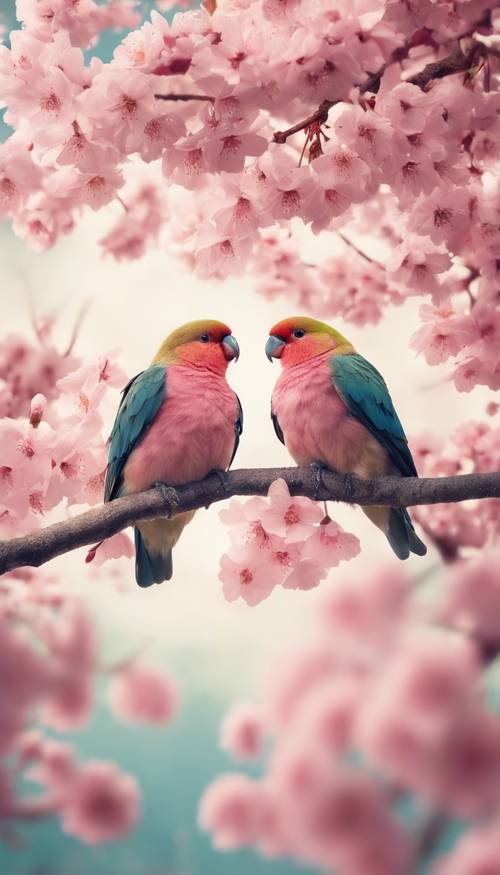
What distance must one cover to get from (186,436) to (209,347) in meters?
0.24

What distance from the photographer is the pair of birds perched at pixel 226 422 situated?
135 cm

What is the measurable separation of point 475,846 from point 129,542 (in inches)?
28.0

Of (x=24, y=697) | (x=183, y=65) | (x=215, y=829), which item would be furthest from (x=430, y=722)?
(x=183, y=65)

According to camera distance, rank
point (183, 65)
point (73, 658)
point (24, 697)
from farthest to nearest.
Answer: point (73, 658), point (24, 697), point (183, 65)

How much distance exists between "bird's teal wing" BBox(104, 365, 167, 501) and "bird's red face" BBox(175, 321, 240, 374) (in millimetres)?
67

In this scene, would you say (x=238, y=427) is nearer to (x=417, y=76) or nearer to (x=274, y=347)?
(x=274, y=347)

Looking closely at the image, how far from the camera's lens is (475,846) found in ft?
3.56

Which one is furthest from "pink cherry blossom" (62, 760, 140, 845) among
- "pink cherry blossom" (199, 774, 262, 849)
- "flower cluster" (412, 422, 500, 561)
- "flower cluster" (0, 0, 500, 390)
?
"flower cluster" (0, 0, 500, 390)

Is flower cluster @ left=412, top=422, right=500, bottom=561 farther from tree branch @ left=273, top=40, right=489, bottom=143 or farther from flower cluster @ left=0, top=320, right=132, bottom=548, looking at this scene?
tree branch @ left=273, top=40, right=489, bottom=143

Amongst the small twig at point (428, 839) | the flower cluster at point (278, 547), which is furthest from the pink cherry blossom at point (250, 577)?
the small twig at point (428, 839)

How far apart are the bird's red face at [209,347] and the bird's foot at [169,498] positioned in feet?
0.98

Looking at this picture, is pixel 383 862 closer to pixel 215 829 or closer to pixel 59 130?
pixel 215 829

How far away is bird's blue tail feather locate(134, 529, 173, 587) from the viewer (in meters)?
1.46

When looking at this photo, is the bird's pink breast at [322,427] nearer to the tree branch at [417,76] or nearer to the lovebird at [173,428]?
the lovebird at [173,428]
